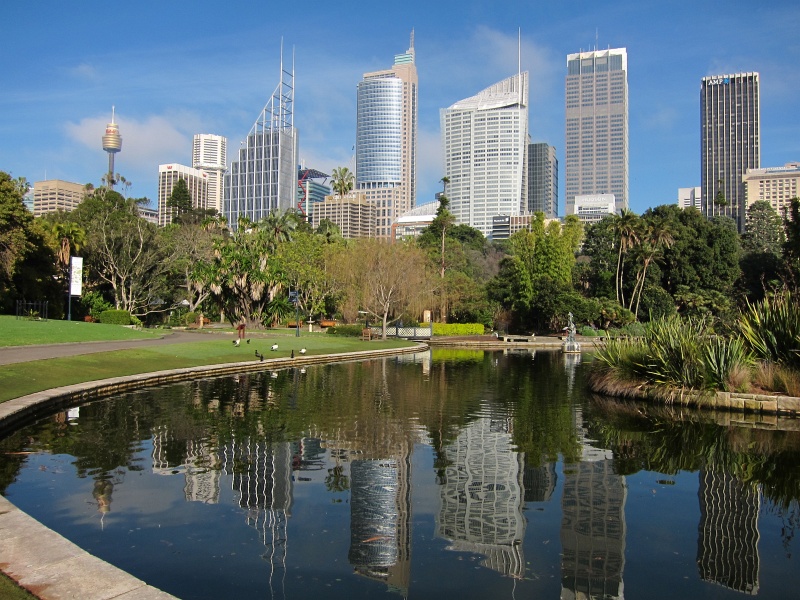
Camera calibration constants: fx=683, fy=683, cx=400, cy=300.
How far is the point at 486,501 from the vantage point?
9836mm

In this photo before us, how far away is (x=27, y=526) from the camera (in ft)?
23.9

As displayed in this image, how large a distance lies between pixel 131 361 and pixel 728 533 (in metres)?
22.2

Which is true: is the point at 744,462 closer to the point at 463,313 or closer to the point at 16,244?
the point at 16,244

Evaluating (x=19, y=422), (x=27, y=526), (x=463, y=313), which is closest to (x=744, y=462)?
(x=27, y=526)

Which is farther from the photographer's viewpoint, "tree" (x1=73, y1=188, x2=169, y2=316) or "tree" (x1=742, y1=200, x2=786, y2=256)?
"tree" (x1=742, y1=200, x2=786, y2=256)

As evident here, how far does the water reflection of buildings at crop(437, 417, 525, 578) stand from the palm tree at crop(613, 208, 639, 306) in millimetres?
57280

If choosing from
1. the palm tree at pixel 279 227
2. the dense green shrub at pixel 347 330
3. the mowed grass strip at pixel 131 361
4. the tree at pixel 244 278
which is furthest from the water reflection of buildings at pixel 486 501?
the palm tree at pixel 279 227

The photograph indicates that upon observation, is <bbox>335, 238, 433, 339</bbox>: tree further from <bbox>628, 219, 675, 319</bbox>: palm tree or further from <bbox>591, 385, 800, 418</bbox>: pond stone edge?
<bbox>591, 385, 800, 418</bbox>: pond stone edge

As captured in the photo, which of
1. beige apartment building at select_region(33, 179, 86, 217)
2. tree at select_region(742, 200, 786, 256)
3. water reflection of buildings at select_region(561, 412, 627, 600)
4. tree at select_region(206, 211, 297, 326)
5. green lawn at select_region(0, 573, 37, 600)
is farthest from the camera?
beige apartment building at select_region(33, 179, 86, 217)

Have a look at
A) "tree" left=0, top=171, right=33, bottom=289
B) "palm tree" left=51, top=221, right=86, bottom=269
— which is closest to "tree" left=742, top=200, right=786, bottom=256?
"palm tree" left=51, top=221, right=86, bottom=269

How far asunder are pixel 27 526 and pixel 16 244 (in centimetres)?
4063

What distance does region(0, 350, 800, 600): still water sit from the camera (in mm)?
7109

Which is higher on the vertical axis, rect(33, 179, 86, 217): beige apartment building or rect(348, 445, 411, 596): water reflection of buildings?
rect(33, 179, 86, 217): beige apartment building

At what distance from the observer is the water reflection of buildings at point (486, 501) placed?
313 inches
